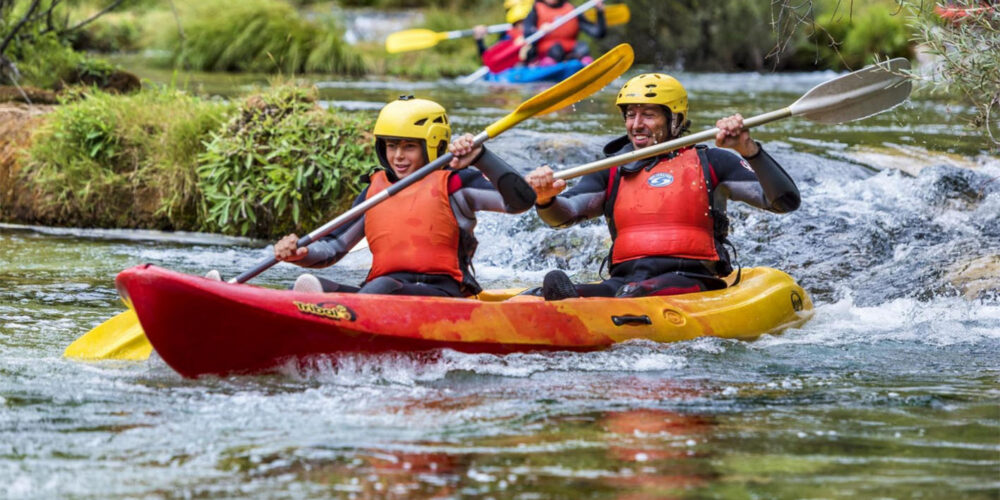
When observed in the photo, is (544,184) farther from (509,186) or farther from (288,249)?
(288,249)

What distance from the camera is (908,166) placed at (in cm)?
888

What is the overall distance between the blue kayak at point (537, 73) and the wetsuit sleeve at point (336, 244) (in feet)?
32.9

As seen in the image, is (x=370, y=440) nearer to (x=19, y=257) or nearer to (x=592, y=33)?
(x=19, y=257)

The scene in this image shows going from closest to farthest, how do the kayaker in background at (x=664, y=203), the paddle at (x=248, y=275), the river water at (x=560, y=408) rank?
the river water at (x=560, y=408)
the paddle at (x=248, y=275)
the kayaker in background at (x=664, y=203)

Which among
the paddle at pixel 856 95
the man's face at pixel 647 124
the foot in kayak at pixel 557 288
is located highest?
the paddle at pixel 856 95

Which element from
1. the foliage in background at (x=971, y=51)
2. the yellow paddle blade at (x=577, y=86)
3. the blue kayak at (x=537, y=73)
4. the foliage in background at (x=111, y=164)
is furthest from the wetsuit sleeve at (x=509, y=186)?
the blue kayak at (x=537, y=73)

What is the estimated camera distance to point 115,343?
186 inches

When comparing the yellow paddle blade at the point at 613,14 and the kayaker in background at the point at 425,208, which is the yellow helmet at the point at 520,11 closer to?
the yellow paddle blade at the point at 613,14

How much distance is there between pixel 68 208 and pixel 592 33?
27.0 ft

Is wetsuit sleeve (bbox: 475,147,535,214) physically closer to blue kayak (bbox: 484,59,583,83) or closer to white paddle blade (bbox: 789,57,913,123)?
white paddle blade (bbox: 789,57,913,123)

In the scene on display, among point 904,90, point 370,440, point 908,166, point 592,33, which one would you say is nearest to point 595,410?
point 370,440

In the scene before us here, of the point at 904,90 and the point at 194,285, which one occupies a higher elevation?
the point at 904,90

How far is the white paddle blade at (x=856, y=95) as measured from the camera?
552 centimetres

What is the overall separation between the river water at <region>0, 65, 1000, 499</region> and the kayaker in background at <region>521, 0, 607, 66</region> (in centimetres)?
841
